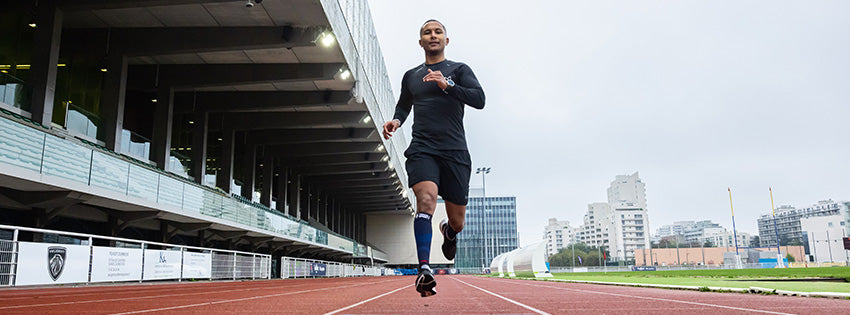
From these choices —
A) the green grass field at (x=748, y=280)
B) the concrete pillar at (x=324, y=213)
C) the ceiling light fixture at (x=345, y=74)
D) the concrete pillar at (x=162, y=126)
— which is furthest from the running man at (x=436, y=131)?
the concrete pillar at (x=324, y=213)

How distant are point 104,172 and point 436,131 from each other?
12672 millimetres

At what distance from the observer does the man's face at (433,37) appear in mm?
4656

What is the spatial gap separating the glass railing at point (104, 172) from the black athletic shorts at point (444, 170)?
10304 millimetres

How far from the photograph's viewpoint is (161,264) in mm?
15555

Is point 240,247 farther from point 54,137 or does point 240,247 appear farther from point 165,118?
point 54,137

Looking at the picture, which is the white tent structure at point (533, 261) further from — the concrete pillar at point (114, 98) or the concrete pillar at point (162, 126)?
the concrete pillar at point (114, 98)

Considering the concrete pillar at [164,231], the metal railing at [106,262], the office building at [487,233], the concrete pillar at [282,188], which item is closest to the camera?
the metal railing at [106,262]

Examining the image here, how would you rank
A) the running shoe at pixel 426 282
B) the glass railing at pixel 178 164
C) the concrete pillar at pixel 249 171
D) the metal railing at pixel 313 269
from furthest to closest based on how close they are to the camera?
the concrete pillar at pixel 249 171 → the metal railing at pixel 313 269 → the glass railing at pixel 178 164 → the running shoe at pixel 426 282

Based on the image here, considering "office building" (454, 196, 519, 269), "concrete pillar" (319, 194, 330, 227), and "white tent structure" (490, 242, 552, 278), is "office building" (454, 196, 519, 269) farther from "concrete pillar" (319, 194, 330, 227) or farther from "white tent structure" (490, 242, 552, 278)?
"white tent structure" (490, 242, 552, 278)

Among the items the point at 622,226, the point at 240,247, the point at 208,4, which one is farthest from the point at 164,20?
the point at 622,226

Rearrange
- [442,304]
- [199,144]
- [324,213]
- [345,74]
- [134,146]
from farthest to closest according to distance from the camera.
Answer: [324,213]
[199,144]
[345,74]
[134,146]
[442,304]

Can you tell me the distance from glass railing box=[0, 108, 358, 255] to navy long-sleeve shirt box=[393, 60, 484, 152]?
33.4 ft

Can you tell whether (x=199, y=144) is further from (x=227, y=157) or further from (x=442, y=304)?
(x=442, y=304)

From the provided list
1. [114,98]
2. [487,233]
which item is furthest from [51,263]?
[487,233]
